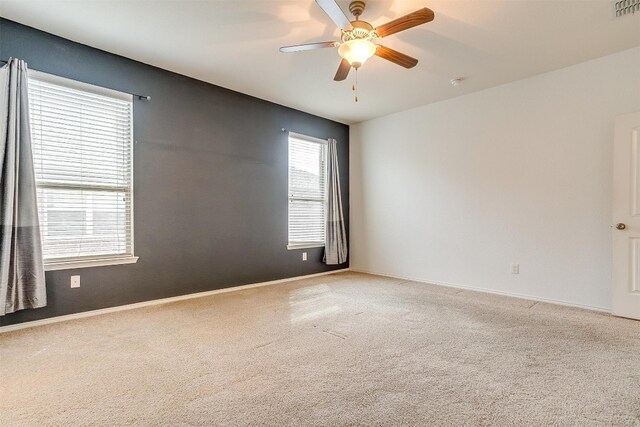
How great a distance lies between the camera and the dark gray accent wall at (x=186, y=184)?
3.22 m

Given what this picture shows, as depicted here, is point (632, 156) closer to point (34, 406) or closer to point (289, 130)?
point (289, 130)

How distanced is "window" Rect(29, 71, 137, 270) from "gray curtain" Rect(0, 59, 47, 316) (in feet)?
0.39

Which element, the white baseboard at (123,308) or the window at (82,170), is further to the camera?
the window at (82,170)

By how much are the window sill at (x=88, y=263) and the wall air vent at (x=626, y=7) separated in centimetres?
494

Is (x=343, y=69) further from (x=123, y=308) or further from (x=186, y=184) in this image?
(x=123, y=308)

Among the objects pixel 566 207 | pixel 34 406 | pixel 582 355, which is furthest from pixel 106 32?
pixel 566 207

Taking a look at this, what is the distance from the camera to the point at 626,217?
3.21 metres

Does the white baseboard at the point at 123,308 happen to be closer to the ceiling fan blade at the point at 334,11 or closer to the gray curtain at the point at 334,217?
the gray curtain at the point at 334,217

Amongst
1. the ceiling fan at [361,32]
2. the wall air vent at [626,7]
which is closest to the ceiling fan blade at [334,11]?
the ceiling fan at [361,32]

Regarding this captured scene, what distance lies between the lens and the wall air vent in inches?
101

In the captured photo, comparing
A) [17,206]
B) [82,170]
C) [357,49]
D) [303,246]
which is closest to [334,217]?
[303,246]

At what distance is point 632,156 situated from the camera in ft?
10.4

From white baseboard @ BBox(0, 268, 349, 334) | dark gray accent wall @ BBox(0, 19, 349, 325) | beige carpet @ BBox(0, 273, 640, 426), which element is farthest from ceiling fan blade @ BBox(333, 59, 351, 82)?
white baseboard @ BBox(0, 268, 349, 334)

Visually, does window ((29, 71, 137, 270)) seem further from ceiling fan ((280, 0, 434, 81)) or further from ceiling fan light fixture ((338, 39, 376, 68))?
ceiling fan light fixture ((338, 39, 376, 68))
